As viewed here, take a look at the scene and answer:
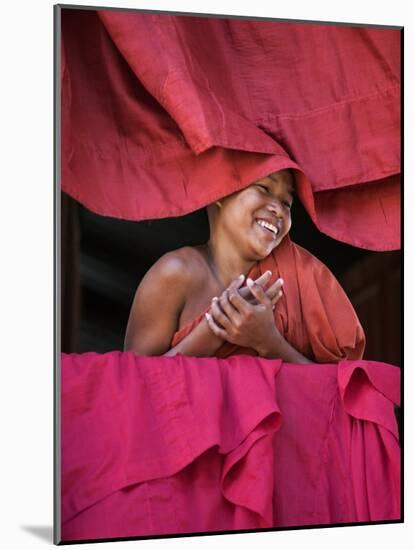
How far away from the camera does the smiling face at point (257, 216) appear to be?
290 centimetres

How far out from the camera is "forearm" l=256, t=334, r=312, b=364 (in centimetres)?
291

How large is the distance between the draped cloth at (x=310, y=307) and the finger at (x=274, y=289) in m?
0.01

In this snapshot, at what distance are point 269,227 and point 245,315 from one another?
228 millimetres

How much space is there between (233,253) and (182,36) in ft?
1.73

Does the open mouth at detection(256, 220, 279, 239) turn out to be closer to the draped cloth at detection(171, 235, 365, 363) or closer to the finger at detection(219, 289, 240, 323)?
the draped cloth at detection(171, 235, 365, 363)

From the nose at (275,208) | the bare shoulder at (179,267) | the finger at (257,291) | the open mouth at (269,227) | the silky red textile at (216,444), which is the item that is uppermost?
the nose at (275,208)

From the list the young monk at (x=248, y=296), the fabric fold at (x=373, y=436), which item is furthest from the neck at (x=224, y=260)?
the fabric fold at (x=373, y=436)

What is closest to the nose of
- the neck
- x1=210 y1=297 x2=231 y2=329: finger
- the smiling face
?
the smiling face

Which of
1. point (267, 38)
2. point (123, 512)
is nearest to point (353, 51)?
point (267, 38)

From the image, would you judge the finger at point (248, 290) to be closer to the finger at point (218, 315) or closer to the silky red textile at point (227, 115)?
the finger at point (218, 315)

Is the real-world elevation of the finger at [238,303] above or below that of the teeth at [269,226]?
below

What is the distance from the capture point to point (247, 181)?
2.90m

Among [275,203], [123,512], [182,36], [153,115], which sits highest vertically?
[182,36]

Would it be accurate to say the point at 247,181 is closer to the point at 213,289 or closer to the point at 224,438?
the point at 213,289
